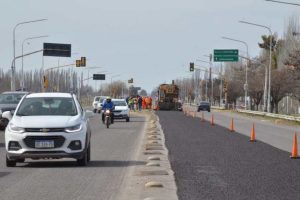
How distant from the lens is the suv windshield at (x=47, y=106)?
725 inches

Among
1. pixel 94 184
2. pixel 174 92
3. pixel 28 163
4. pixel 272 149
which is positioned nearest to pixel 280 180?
pixel 94 184

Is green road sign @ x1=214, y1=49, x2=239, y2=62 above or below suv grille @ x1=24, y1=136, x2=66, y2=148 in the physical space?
above

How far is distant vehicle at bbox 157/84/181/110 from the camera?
94.8 m

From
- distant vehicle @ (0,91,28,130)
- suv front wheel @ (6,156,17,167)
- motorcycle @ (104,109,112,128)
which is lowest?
suv front wheel @ (6,156,17,167)

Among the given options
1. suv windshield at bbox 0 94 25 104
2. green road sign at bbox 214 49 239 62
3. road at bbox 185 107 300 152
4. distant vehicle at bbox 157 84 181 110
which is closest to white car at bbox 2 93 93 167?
road at bbox 185 107 300 152

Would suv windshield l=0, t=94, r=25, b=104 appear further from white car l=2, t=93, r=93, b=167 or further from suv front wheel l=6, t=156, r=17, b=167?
white car l=2, t=93, r=93, b=167

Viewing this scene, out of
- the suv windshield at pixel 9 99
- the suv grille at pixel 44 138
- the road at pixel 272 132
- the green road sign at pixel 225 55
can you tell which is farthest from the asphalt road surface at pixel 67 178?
the green road sign at pixel 225 55

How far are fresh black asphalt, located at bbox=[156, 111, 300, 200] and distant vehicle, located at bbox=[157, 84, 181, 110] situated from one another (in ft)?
222

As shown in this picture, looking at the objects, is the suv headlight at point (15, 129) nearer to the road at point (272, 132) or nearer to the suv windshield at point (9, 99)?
the road at point (272, 132)

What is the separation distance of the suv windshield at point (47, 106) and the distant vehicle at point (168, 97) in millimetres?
75869

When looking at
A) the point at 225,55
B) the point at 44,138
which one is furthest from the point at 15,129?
the point at 225,55

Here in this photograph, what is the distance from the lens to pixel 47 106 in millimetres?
18609

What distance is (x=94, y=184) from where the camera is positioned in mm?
14547

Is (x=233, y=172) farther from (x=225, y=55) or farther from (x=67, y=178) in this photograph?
(x=225, y=55)
